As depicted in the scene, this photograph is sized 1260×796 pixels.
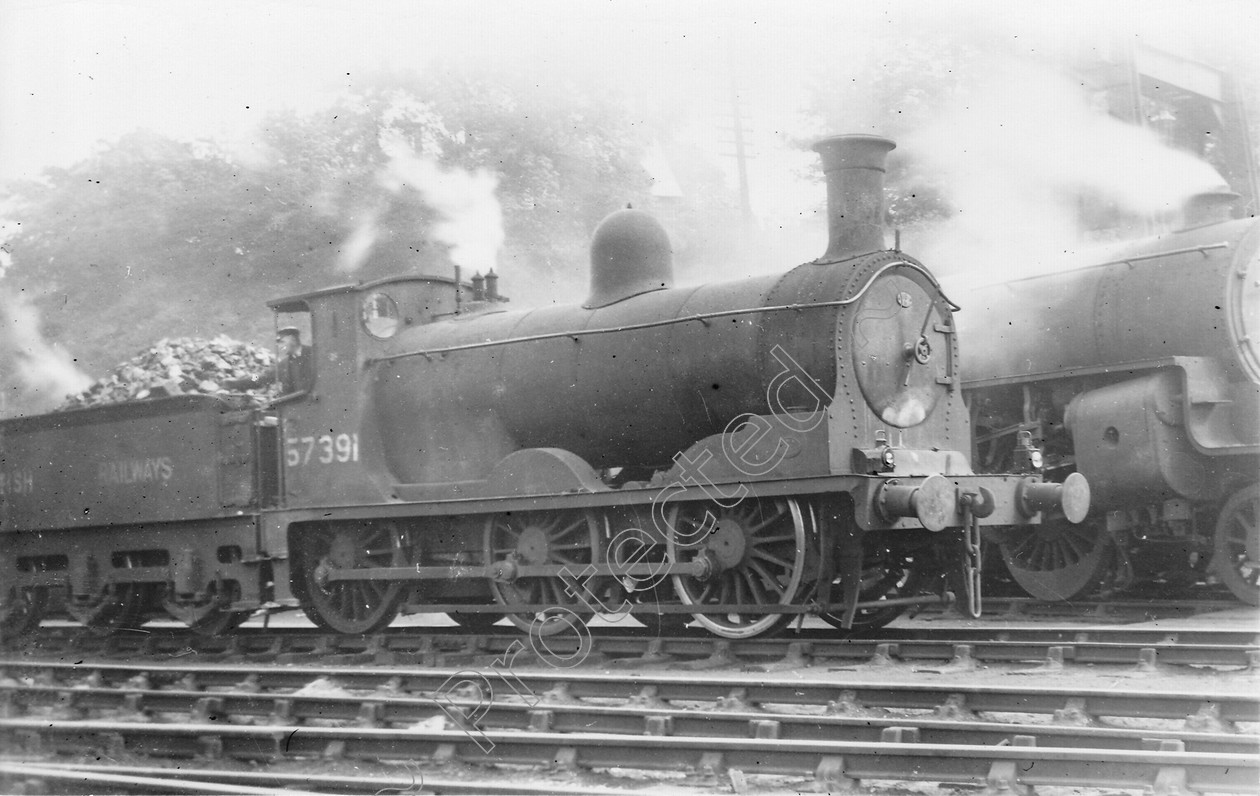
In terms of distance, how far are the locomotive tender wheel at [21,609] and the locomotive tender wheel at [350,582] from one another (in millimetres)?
3563

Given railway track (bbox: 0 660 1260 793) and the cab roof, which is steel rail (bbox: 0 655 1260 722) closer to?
railway track (bbox: 0 660 1260 793)

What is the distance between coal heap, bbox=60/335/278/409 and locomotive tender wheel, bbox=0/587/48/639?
193cm

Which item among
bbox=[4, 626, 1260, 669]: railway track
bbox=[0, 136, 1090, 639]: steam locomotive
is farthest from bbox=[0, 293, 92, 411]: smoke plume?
bbox=[4, 626, 1260, 669]: railway track

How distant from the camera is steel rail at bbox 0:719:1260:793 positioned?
15.1ft

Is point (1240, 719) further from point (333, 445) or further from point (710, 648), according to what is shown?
point (333, 445)

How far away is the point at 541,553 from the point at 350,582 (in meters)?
2.27

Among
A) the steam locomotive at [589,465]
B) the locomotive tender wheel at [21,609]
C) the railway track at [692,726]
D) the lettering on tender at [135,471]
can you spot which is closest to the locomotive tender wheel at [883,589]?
the steam locomotive at [589,465]

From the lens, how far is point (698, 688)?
22.5 ft

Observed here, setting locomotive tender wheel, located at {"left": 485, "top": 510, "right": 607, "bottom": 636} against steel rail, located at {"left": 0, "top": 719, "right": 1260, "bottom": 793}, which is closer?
steel rail, located at {"left": 0, "top": 719, "right": 1260, "bottom": 793}

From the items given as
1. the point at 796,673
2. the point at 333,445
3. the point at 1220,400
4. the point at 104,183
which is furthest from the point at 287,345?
the point at 104,183

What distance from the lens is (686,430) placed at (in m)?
8.49

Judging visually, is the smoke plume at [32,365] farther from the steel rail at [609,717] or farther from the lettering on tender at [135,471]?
the steel rail at [609,717]

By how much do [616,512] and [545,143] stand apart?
1132 centimetres

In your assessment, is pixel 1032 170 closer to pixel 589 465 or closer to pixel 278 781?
pixel 589 465
